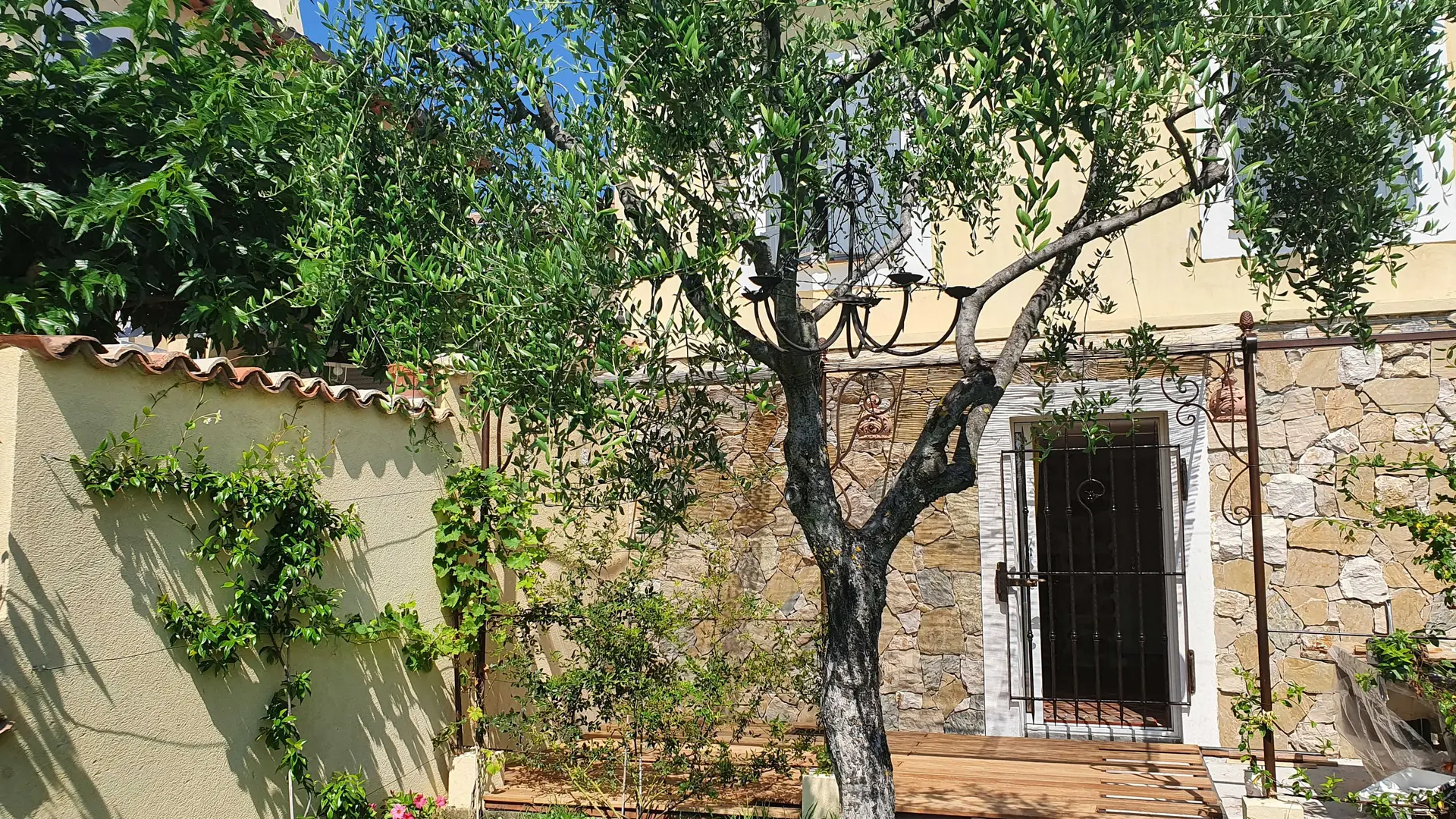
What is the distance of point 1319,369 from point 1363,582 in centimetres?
137

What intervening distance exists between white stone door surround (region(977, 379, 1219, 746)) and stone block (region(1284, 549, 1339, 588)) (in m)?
0.51

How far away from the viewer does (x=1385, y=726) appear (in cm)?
524

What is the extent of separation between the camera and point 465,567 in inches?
239

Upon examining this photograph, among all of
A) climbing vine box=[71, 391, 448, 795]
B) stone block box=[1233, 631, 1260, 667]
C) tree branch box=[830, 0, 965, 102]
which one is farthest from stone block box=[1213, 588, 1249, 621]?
climbing vine box=[71, 391, 448, 795]

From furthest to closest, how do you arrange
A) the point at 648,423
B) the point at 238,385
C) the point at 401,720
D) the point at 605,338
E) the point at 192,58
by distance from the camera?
the point at 401,720
the point at 192,58
the point at 238,385
the point at 648,423
the point at 605,338

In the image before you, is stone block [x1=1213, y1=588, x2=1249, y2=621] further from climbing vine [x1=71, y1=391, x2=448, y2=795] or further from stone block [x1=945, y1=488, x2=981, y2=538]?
climbing vine [x1=71, y1=391, x2=448, y2=795]

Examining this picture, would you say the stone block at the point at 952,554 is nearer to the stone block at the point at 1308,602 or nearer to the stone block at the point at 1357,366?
the stone block at the point at 1308,602

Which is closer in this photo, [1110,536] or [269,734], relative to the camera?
[269,734]

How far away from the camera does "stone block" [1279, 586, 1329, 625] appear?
6.59 meters

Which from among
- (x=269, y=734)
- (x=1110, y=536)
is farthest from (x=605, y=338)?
(x=1110, y=536)

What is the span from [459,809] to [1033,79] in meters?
4.62

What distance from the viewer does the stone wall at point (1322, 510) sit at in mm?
6492

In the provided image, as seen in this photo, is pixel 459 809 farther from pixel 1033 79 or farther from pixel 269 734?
pixel 1033 79

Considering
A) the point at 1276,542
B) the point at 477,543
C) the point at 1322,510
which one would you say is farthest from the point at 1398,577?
the point at 477,543
